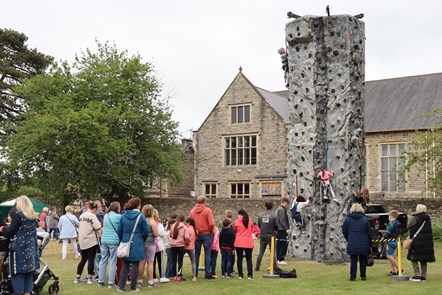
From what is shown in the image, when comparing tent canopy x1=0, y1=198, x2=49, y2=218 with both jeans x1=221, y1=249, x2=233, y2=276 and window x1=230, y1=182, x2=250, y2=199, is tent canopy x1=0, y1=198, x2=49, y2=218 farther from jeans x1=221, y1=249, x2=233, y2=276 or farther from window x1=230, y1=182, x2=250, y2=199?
jeans x1=221, y1=249, x2=233, y2=276

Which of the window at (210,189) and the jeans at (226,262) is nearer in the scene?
the jeans at (226,262)

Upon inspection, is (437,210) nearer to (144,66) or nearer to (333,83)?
(333,83)

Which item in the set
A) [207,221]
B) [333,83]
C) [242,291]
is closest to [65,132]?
[333,83]

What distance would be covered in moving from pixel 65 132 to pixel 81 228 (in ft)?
62.2

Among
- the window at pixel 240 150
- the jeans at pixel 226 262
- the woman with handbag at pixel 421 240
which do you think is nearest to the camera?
the woman with handbag at pixel 421 240

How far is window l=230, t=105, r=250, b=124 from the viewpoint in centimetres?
3894

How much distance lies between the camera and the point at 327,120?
1723 cm

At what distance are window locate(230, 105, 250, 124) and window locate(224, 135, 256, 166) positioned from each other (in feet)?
3.88

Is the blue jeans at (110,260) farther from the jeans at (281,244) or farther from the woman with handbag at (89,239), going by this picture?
the jeans at (281,244)

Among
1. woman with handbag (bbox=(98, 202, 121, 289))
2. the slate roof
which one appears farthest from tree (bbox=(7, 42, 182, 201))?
woman with handbag (bbox=(98, 202, 121, 289))

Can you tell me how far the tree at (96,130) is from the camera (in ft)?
99.3

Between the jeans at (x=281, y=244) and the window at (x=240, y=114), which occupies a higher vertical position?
the window at (x=240, y=114)

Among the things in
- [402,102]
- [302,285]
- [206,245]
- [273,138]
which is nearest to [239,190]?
[273,138]

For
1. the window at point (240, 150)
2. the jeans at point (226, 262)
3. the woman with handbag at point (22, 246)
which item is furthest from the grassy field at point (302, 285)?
the window at point (240, 150)
